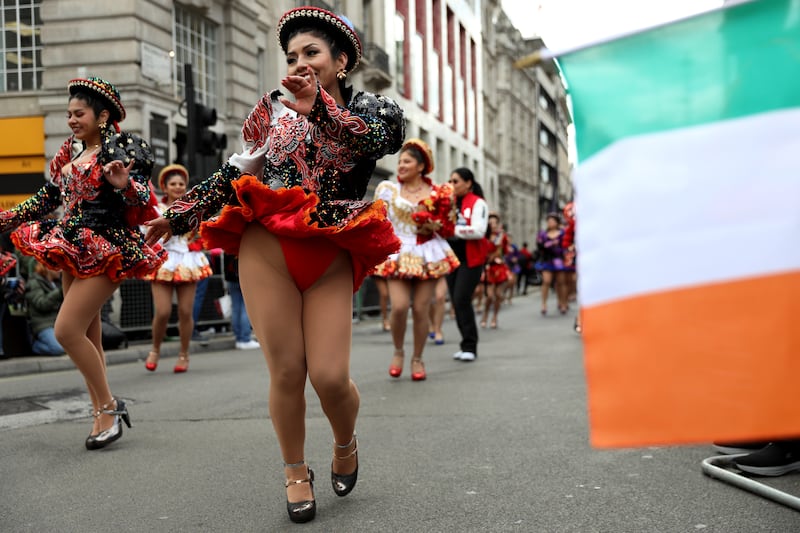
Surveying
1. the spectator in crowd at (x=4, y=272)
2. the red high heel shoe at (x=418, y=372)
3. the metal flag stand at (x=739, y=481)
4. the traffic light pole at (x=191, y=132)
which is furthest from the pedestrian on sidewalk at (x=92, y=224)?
the traffic light pole at (x=191, y=132)

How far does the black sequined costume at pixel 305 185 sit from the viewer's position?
3.17 m

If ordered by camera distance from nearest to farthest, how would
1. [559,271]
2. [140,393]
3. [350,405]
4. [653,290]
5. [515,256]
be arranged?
[653,290], [350,405], [140,393], [559,271], [515,256]

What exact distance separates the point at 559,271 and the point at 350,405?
14186 mm

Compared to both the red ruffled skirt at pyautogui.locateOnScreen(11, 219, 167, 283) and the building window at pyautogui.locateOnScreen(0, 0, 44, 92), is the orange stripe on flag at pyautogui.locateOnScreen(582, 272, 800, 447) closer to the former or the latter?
the red ruffled skirt at pyautogui.locateOnScreen(11, 219, 167, 283)

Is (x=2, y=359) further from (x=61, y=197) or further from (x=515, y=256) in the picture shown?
(x=515, y=256)

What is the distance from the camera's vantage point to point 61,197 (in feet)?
16.6

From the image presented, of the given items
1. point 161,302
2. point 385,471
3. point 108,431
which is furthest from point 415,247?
point 385,471

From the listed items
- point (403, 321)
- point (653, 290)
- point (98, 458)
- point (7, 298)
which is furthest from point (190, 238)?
point (653, 290)

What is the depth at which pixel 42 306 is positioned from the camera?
9.79 meters

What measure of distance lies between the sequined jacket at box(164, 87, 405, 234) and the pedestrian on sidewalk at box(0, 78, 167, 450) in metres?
1.50

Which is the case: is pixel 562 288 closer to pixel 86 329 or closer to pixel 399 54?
pixel 86 329

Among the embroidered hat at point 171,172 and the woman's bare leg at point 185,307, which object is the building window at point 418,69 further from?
the woman's bare leg at point 185,307

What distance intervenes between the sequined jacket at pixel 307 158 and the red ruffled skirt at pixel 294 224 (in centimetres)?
5

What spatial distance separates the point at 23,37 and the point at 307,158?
53.8ft
